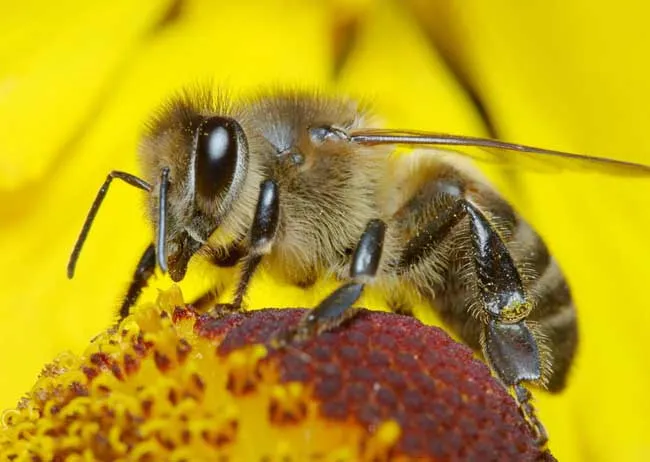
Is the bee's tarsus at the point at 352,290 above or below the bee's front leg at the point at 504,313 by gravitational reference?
above

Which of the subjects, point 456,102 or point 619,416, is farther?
point 456,102

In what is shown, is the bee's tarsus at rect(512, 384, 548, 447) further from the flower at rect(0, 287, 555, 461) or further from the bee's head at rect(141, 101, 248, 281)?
the bee's head at rect(141, 101, 248, 281)

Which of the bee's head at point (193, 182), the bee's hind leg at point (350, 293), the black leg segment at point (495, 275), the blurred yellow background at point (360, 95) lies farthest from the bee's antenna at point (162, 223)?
the blurred yellow background at point (360, 95)

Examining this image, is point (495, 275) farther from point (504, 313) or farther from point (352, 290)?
point (352, 290)

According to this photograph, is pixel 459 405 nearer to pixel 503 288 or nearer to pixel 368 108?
pixel 503 288

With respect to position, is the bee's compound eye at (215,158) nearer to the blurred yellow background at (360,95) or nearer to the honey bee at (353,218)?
the honey bee at (353,218)

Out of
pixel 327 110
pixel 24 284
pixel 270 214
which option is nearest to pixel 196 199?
pixel 270 214
